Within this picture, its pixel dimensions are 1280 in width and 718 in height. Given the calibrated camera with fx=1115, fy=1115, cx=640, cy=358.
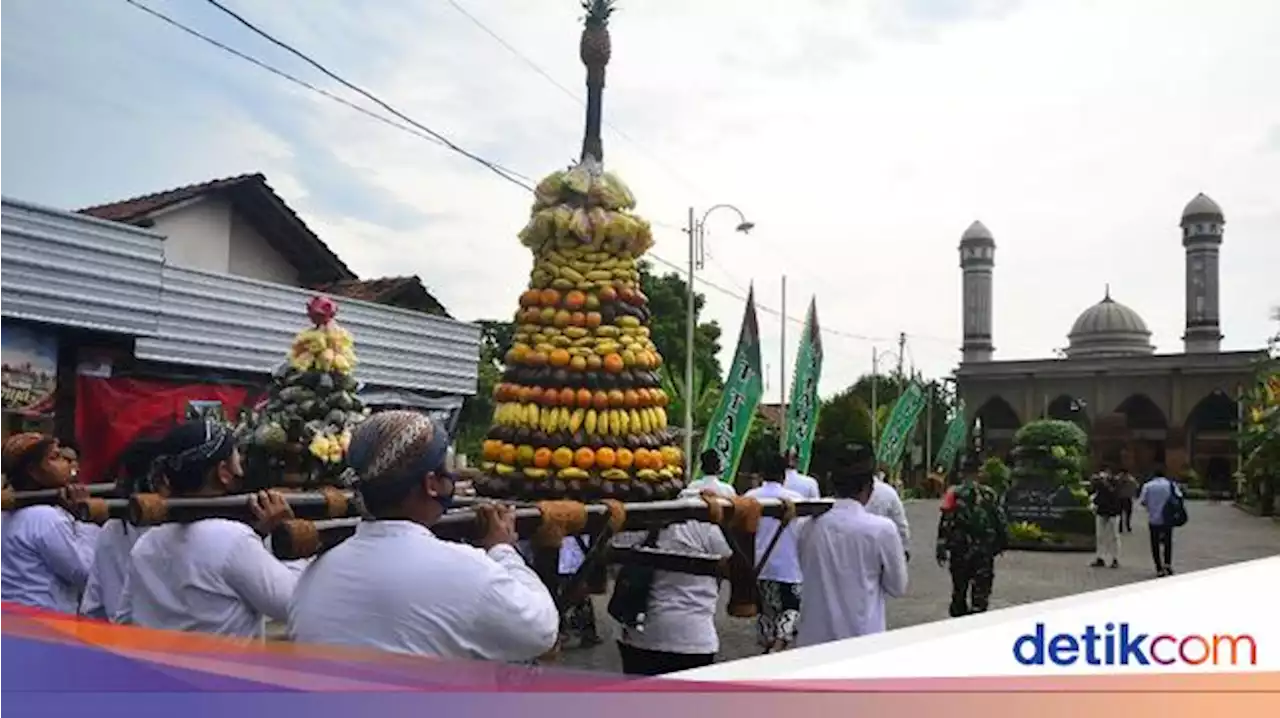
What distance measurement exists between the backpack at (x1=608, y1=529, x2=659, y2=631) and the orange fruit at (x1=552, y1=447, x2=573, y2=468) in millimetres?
579

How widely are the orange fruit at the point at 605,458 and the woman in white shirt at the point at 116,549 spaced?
4.77 feet

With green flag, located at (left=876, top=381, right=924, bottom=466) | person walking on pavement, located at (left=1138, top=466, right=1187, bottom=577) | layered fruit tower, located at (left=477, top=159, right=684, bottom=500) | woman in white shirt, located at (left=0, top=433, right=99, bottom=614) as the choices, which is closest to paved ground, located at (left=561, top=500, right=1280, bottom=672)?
person walking on pavement, located at (left=1138, top=466, right=1187, bottom=577)

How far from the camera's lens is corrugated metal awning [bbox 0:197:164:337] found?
5.14 meters

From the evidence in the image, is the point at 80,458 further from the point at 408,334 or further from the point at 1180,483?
the point at 1180,483

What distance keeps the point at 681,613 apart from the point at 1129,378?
3672mm

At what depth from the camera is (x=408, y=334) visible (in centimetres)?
800

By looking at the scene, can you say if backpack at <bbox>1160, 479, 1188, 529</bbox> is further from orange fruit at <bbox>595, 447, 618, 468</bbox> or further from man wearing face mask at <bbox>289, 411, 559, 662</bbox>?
man wearing face mask at <bbox>289, 411, 559, 662</bbox>

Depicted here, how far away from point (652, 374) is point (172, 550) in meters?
2.01

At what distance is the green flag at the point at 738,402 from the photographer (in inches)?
409

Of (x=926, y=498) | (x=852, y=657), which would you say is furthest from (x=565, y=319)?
(x=926, y=498)

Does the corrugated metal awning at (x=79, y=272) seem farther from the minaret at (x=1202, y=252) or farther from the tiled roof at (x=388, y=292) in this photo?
the minaret at (x=1202, y=252)

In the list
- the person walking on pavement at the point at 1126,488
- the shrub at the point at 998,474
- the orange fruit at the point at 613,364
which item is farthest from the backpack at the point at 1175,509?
the orange fruit at the point at 613,364

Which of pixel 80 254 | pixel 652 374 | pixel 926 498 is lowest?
pixel 926 498

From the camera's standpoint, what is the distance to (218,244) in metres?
7.55
